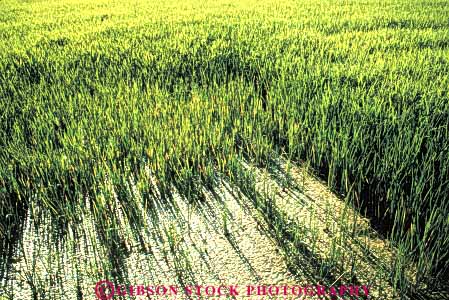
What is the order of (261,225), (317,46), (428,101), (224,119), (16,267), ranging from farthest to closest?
1. (317,46)
2. (224,119)
3. (428,101)
4. (261,225)
5. (16,267)

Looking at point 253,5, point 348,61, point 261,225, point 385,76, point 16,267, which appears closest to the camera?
point 16,267

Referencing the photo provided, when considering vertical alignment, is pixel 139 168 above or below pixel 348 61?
below

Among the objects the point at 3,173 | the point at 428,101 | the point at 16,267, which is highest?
the point at 428,101

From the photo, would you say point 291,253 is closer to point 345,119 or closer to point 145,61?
point 345,119

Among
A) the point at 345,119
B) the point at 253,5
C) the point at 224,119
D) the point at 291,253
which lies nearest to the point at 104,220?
the point at 291,253

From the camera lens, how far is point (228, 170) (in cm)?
171

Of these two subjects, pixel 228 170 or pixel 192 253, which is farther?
pixel 228 170

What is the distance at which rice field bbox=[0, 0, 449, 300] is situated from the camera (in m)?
1.17

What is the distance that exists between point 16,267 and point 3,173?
20.1 inches

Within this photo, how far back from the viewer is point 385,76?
7.73ft

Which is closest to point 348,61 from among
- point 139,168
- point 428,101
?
point 428,101

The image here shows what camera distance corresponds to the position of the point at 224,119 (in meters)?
2.06

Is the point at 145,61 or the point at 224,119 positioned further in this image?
the point at 145,61

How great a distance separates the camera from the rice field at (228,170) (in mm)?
1167
